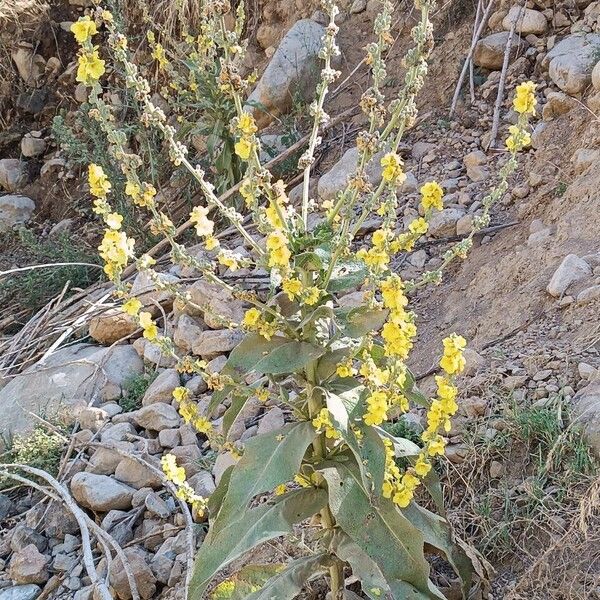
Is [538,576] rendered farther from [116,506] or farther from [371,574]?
[116,506]

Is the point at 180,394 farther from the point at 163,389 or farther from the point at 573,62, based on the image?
the point at 573,62

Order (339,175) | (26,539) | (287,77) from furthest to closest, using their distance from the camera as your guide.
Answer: (287,77) < (339,175) < (26,539)

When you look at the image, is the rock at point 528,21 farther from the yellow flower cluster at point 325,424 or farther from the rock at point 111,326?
the yellow flower cluster at point 325,424

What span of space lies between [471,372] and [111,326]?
6.70 ft

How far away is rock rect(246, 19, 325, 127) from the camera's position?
209 inches

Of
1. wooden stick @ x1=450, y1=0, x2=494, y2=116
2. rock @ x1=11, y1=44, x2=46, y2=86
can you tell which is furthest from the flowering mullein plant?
rock @ x1=11, y1=44, x2=46, y2=86

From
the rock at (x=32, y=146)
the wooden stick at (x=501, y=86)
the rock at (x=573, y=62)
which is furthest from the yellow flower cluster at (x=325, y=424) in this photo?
the rock at (x=32, y=146)

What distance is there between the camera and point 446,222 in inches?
153

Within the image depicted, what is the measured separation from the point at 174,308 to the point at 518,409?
196 centimetres

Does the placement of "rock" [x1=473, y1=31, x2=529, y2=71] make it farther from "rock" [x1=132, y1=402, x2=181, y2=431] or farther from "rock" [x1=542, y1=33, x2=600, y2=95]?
"rock" [x1=132, y1=402, x2=181, y2=431]

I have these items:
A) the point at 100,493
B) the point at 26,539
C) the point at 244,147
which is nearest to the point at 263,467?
the point at 244,147

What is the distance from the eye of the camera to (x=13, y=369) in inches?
174

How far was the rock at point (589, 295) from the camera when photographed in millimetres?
2939

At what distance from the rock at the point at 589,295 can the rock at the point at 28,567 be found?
211 centimetres
